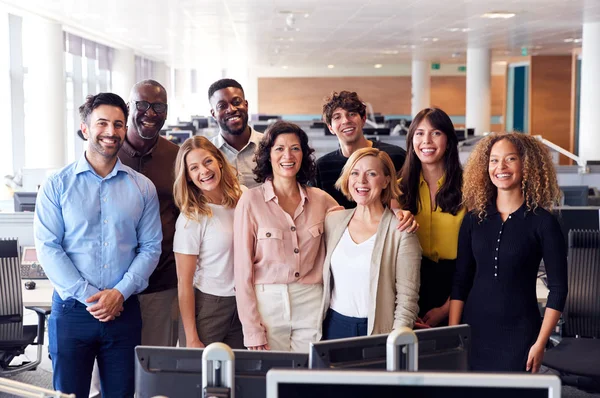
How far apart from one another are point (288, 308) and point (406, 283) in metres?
0.47

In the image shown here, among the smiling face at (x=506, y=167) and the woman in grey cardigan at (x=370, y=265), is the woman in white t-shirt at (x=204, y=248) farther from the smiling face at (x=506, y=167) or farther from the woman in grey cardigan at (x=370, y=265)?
the smiling face at (x=506, y=167)

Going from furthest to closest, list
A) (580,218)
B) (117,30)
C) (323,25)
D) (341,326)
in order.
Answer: (117,30), (323,25), (580,218), (341,326)

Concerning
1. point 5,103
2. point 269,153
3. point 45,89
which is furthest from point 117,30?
point 269,153

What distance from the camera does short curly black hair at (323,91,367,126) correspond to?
3539 mm

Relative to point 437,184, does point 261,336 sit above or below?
below

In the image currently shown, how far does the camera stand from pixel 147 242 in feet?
10.00

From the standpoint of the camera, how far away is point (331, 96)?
3645mm

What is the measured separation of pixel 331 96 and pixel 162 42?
13.6 metres

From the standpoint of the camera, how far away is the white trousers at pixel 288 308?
2912 mm

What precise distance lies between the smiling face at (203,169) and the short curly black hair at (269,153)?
0.54ft

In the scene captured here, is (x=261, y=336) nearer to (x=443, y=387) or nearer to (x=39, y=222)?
(x=39, y=222)

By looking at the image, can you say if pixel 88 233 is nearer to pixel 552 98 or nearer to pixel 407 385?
pixel 407 385

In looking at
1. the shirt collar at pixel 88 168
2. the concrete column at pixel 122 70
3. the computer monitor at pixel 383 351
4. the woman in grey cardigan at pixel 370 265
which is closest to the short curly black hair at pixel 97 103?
the shirt collar at pixel 88 168

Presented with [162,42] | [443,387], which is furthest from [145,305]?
[162,42]
